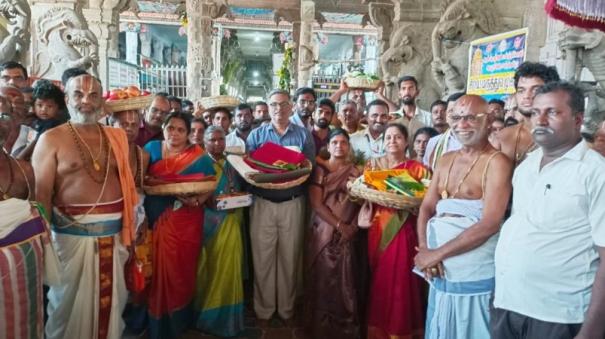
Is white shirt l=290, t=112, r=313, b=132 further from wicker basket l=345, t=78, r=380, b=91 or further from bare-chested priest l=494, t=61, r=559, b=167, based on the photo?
bare-chested priest l=494, t=61, r=559, b=167

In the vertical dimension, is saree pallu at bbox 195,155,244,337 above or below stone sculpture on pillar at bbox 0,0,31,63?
below

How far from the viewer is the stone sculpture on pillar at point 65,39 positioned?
6.50 m

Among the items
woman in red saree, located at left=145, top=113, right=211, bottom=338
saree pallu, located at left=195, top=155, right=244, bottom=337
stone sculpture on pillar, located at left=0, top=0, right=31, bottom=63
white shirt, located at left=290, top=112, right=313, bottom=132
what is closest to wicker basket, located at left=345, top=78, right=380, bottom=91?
white shirt, located at left=290, top=112, right=313, bottom=132

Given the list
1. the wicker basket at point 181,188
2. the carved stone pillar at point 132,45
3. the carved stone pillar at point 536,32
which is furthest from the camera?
the carved stone pillar at point 132,45

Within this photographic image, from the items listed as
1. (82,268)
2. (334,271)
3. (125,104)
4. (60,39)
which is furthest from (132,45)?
(334,271)

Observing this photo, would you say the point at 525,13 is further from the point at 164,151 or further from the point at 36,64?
the point at 36,64

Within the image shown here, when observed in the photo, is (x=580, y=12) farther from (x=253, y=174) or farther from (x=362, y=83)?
(x=362, y=83)

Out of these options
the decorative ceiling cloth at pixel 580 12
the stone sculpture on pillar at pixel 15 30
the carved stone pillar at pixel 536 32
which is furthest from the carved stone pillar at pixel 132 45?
the decorative ceiling cloth at pixel 580 12

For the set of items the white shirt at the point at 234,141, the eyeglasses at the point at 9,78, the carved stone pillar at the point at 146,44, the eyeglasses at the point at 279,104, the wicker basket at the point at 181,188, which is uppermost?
the carved stone pillar at the point at 146,44

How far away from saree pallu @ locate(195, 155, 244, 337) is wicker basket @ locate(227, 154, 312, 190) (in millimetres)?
151

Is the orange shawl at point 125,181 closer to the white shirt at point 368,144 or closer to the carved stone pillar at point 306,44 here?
the white shirt at point 368,144

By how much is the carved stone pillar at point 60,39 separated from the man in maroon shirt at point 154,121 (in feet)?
13.1

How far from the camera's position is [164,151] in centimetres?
287

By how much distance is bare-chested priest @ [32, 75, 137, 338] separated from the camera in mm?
2248
